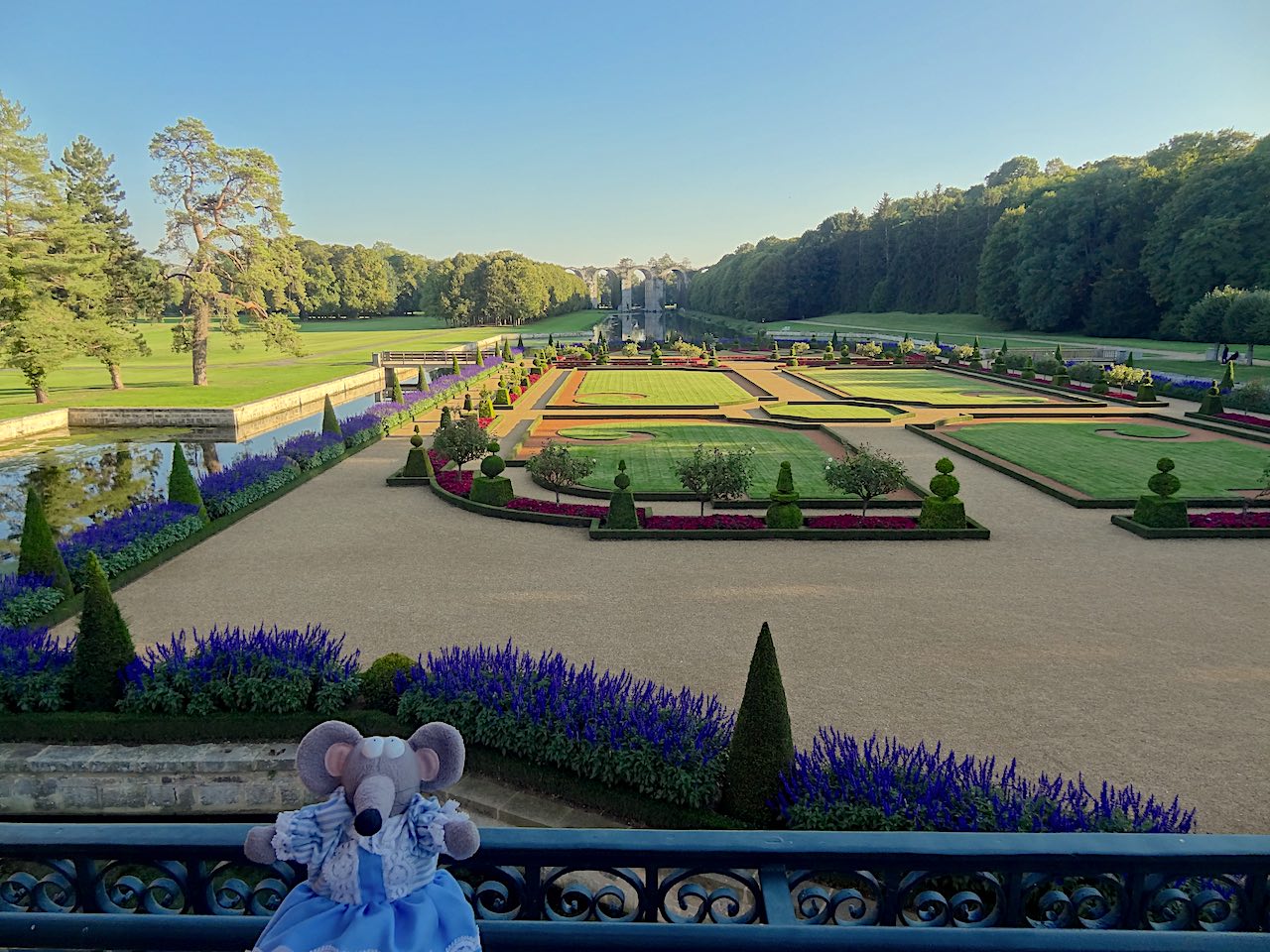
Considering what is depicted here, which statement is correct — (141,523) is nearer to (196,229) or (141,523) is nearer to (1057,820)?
(1057,820)

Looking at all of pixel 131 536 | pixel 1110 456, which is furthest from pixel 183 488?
pixel 1110 456

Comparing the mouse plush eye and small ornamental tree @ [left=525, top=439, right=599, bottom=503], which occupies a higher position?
the mouse plush eye

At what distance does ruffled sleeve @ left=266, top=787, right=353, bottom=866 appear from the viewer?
224 cm

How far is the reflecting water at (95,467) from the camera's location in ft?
59.9

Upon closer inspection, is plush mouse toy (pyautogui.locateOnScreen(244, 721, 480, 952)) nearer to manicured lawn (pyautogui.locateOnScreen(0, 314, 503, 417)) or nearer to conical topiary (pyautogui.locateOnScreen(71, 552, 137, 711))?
conical topiary (pyautogui.locateOnScreen(71, 552, 137, 711))

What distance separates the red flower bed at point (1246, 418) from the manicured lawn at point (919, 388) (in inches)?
241

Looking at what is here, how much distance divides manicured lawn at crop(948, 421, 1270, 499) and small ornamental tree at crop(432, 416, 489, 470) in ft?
44.0

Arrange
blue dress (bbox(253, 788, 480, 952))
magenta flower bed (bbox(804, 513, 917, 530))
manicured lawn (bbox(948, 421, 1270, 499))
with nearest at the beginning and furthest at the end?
blue dress (bbox(253, 788, 480, 952))
magenta flower bed (bbox(804, 513, 917, 530))
manicured lawn (bbox(948, 421, 1270, 499))

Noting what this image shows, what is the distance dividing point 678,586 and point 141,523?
9004 millimetres

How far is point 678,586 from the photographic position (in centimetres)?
1181

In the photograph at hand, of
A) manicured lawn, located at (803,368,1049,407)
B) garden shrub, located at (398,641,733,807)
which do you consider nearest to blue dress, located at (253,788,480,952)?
garden shrub, located at (398,641,733,807)

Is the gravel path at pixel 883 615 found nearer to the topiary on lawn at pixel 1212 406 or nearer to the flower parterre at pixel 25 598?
the flower parterre at pixel 25 598

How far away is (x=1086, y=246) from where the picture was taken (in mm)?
64438

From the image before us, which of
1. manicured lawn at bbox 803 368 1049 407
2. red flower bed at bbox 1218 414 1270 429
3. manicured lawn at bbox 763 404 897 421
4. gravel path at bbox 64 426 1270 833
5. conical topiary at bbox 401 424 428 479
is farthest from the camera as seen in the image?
manicured lawn at bbox 803 368 1049 407
